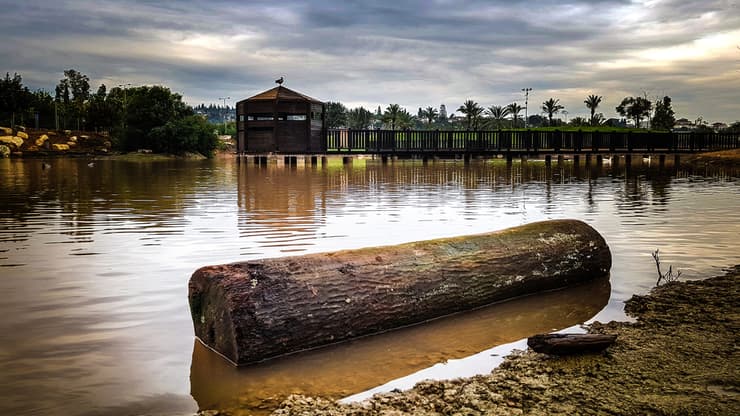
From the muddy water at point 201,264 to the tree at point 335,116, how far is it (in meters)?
115

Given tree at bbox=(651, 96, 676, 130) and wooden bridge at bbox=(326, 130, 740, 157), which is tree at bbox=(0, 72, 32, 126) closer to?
wooden bridge at bbox=(326, 130, 740, 157)

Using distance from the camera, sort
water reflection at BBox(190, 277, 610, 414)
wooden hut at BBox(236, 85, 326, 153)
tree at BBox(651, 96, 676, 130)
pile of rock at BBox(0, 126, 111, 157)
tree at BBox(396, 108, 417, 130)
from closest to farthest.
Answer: water reflection at BBox(190, 277, 610, 414), wooden hut at BBox(236, 85, 326, 153), pile of rock at BBox(0, 126, 111, 157), tree at BBox(651, 96, 676, 130), tree at BBox(396, 108, 417, 130)

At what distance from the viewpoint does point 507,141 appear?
5506cm

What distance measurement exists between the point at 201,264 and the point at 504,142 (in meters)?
50.0

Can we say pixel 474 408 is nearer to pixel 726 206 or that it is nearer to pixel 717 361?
pixel 717 361

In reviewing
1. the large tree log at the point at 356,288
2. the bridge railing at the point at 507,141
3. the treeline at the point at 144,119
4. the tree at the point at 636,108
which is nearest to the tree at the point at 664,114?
the tree at the point at 636,108

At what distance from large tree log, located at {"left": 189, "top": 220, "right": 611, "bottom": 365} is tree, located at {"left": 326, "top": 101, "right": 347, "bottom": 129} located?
126066mm

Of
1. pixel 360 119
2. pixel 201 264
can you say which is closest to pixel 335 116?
pixel 360 119

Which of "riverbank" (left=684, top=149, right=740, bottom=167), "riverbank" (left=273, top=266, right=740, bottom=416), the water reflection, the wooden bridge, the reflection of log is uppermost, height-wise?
the wooden bridge

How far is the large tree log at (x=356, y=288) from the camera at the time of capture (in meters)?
4.98

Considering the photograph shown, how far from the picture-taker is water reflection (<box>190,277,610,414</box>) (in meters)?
4.38

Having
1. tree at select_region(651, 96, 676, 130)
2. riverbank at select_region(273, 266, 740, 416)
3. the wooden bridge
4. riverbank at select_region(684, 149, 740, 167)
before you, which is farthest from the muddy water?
tree at select_region(651, 96, 676, 130)

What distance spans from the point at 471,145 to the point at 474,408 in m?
53.4

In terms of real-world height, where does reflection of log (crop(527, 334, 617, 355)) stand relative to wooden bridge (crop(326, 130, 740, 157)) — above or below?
below
